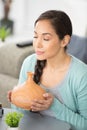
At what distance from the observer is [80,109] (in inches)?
67.7

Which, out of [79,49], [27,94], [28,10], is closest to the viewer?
[27,94]

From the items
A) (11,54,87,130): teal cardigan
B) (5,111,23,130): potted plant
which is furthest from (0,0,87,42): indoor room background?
(5,111,23,130): potted plant

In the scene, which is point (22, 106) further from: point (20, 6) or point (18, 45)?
point (20, 6)

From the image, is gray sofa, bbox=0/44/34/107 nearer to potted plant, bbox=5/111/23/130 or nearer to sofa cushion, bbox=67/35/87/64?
sofa cushion, bbox=67/35/87/64

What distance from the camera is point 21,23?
4.30 m

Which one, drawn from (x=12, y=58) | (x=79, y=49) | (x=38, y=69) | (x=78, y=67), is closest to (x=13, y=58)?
(x=12, y=58)

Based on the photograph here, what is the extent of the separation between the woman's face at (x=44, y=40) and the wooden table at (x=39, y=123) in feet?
0.86

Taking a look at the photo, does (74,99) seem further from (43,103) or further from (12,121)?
(12,121)

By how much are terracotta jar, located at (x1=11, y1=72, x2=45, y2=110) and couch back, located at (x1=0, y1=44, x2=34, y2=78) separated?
1.01 meters

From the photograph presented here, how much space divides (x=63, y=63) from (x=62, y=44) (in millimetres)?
95

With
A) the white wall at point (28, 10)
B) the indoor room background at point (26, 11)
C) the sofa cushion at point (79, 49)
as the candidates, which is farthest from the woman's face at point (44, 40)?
the indoor room background at point (26, 11)

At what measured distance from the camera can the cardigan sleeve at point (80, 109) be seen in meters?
1.70

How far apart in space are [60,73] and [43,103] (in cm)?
23

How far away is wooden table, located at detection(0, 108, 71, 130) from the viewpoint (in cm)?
156
